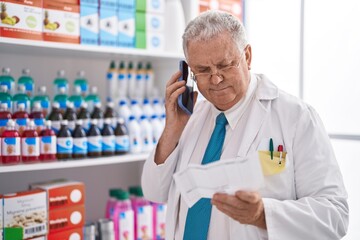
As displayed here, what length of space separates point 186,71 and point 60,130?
2.21 feet

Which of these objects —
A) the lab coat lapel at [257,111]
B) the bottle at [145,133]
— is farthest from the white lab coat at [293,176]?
the bottle at [145,133]

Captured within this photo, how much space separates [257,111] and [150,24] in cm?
95

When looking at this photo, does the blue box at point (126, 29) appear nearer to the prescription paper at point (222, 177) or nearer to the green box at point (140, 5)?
the green box at point (140, 5)

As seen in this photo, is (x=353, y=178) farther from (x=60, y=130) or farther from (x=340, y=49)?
(x=60, y=130)

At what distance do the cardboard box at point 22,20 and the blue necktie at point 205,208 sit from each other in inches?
36.0

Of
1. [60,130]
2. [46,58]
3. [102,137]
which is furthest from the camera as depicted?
[46,58]

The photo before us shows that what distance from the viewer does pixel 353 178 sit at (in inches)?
78.4

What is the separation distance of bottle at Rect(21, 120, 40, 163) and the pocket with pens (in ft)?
3.22

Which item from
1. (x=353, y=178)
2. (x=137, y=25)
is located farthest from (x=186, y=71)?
(x=353, y=178)

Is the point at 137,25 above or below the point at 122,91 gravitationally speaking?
above

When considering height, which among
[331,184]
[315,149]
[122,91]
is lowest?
[331,184]

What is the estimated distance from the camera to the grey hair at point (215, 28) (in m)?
1.29

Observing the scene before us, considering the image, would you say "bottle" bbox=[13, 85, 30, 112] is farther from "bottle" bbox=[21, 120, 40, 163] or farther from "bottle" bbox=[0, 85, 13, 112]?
"bottle" bbox=[21, 120, 40, 163]

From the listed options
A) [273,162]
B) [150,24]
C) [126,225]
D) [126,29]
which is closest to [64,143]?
[126,225]
